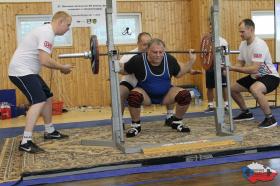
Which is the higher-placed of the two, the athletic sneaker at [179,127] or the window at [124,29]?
the window at [124,29]

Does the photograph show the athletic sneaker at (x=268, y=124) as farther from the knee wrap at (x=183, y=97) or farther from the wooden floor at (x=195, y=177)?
the wooden floor at (x=195, y=177)

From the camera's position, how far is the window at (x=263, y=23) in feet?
29.5

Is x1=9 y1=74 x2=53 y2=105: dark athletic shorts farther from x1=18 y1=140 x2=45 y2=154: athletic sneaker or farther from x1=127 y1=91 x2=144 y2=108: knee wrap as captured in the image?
x1=127 y1=91 x2=144 y2=108: knee wrap

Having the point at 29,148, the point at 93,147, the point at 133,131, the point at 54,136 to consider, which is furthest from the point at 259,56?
the point at 29,148

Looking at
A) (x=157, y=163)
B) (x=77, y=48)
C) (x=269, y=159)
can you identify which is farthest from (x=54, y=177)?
(x=77, y=48)

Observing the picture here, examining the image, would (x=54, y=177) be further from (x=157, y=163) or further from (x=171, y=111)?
(x=171, y=111)

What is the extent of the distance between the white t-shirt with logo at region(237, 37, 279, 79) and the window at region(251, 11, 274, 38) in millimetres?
4754

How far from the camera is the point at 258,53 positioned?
4262 mm

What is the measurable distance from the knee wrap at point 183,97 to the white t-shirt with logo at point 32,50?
1.35 m

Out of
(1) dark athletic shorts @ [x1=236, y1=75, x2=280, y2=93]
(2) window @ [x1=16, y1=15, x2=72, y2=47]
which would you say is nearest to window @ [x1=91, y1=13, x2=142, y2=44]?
(2) window @ [x1=16, y1=15, x2=72, y2=47]

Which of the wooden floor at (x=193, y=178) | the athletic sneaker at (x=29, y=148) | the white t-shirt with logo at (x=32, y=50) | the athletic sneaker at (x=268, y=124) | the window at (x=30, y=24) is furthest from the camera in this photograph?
the window at (x=30, y=24)

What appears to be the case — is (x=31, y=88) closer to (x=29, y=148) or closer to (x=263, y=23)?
(x=29, y=148)

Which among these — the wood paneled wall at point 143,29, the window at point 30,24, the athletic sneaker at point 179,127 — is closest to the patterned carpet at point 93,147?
the athletic sneaker at point 179,127

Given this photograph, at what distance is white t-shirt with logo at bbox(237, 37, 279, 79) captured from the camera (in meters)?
4.27
